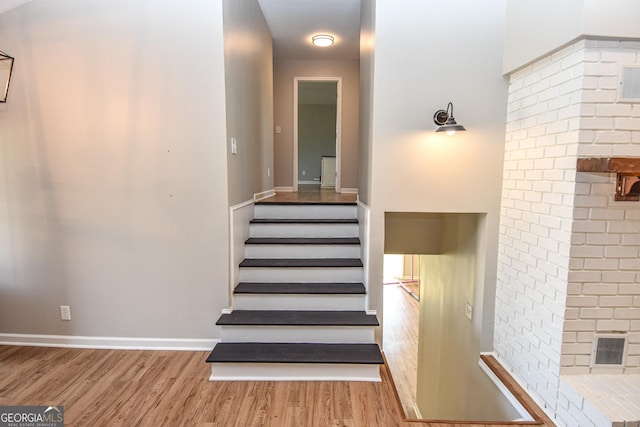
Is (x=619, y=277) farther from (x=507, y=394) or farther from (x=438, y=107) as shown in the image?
(x=438, y=107)

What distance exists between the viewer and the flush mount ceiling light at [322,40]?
4.36 meters

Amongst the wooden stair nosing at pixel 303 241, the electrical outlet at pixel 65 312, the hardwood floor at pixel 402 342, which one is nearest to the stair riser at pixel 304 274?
the wooden stair nosing at pixel 303 241

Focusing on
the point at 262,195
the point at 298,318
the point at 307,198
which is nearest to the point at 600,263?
the point at 298,318

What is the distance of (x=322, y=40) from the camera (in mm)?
4434

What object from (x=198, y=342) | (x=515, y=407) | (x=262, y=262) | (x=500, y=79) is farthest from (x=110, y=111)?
(x=515, y=407)

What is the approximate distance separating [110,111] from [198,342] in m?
2.02

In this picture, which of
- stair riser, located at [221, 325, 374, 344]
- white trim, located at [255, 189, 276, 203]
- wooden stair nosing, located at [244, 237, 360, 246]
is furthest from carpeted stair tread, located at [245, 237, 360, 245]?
stair riser, located at [221, 325, 374, 344]

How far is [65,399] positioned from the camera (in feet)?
6.86

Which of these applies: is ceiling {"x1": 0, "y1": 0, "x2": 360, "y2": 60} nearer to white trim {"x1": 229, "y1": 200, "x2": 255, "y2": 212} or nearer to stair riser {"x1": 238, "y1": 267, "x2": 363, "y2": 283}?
white trim {"x1": 229, "y1": 200, "x2": 255, "y2": 212}

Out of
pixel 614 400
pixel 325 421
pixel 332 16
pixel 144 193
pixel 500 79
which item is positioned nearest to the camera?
pixel 614 400

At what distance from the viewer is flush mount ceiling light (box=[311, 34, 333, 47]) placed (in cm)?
436

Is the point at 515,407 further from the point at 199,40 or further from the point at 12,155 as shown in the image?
the point at 12,155

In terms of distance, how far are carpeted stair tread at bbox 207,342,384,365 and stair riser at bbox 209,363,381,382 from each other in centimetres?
4

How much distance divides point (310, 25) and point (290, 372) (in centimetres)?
393
